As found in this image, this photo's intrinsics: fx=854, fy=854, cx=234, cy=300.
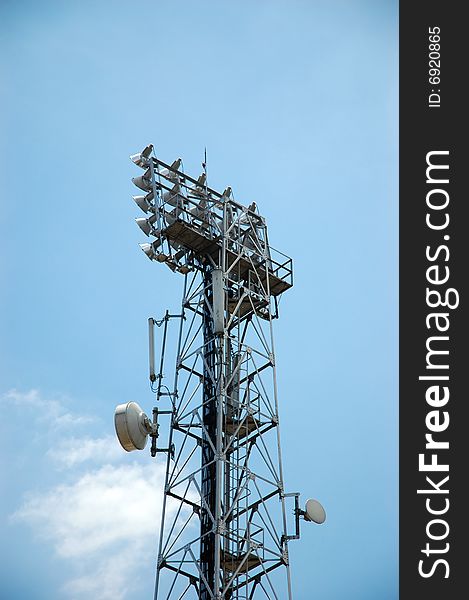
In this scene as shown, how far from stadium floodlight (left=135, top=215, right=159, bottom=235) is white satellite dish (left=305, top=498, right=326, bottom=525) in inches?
401

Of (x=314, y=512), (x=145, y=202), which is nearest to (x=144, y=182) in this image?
(x=145, y=202)

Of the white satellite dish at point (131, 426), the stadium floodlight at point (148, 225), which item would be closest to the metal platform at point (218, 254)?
the stadium floodlight at point (148, 225)

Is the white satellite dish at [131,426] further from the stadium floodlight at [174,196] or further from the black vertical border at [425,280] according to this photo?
the black vertical border at [425,280]

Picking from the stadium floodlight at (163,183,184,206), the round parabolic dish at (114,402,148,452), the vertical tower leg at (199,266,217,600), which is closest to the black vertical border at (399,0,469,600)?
the vertical tower leg at (199,266,217,600)

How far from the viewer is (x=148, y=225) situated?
95.7 ft

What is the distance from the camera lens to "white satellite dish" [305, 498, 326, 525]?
26.3 meters

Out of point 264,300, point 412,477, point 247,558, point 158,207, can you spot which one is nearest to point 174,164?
point 158,207

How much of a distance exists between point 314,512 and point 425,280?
33.8 ft

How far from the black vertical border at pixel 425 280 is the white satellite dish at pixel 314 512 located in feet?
28.0

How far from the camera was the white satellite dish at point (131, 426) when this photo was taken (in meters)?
25.1

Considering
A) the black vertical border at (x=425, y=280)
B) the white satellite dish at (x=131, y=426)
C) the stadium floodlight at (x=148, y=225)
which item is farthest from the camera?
the stadium floodlight at (x=148, y=225)

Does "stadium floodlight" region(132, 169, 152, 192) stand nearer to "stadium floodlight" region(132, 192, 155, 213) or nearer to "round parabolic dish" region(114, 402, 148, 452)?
"stadium floodlight" region(132, 192, 155, 213)

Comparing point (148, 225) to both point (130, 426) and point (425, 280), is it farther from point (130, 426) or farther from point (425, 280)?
point (425, 280)

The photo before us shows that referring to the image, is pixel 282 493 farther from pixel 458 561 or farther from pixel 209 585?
pixel 458 561
